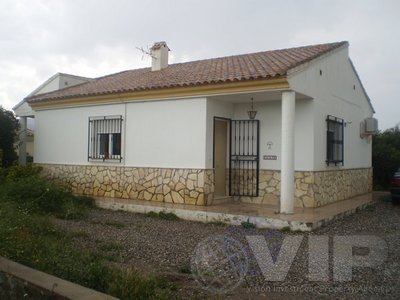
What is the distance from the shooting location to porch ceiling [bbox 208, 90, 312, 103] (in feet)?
33.5

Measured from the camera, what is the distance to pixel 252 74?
995 cm

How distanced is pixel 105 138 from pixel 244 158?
470 centimetres

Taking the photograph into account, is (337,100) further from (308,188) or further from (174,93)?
A: (174,93)

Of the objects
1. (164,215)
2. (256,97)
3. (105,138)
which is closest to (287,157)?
(256,97)

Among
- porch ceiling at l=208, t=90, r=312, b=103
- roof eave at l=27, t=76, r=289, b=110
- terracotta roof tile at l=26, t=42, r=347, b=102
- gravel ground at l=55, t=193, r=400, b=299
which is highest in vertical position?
terracotta roof tile at l=26, t=42, r=347, b=102

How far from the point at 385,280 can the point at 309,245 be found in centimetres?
204

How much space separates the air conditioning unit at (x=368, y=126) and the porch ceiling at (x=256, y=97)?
597cm

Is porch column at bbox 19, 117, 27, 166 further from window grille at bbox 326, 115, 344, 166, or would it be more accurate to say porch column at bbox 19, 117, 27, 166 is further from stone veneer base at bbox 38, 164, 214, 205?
window grille at bbox 326, 115, 344, 166

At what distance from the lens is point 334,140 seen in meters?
12.5

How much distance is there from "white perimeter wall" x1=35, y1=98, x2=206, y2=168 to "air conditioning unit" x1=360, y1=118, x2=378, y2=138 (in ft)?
26.2

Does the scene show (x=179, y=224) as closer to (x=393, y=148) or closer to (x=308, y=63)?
(x=308, y=63)

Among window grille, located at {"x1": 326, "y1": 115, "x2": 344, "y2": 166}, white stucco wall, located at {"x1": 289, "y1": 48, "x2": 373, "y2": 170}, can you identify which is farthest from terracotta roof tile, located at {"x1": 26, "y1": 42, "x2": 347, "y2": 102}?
window grille, located at {"x1": 326, "y1": 115, "x2": 344, "y2": 166}

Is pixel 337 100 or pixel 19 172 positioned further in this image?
pixel 19 172

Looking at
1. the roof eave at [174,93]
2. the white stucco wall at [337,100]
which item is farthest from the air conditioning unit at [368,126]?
the roof eave at [174,93]
